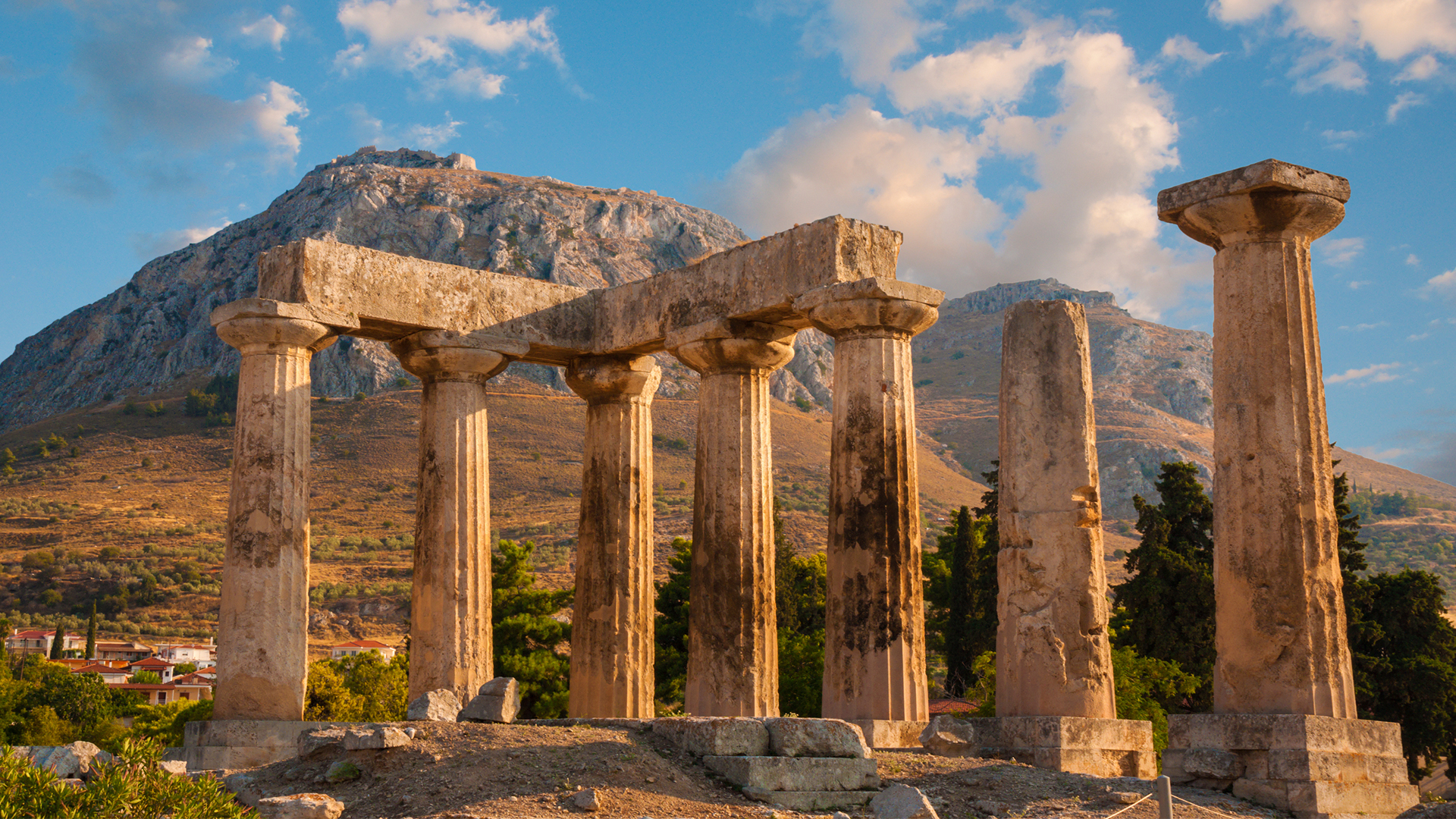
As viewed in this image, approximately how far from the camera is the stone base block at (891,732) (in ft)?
56.6

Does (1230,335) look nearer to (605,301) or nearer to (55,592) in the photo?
(605,301)

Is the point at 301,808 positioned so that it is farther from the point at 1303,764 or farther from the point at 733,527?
the point at 733,527

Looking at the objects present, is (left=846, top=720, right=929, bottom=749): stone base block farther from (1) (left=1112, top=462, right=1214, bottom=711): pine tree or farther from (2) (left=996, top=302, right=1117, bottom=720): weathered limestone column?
(1) (left=1112, top=462, right=1214, bottom=711): pine tree

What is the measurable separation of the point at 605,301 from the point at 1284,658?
13558 millimetres

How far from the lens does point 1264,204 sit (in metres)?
15.0

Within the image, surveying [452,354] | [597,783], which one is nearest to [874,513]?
[597,783]

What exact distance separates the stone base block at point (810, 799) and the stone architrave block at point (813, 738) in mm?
495

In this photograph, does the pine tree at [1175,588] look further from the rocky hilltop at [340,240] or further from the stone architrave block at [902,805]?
the rocky hilltop at [340,240]

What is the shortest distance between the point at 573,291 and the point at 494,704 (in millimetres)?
10355

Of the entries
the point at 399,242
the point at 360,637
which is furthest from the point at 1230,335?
the point at 399,242

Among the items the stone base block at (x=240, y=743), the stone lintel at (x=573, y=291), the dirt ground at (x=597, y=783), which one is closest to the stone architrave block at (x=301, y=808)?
the dirt ground at (x=597, y=783)

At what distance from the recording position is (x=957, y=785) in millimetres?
13617

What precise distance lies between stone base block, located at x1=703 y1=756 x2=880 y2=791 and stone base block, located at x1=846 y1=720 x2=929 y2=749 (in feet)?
12.9

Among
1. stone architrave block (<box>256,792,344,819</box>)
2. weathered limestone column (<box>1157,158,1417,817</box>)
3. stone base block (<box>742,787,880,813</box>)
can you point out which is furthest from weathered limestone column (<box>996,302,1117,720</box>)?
stone architrave block (<box>256,792,344,819</box>)
